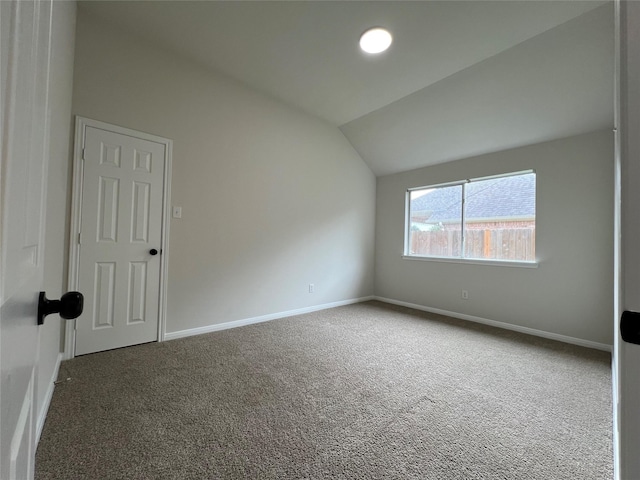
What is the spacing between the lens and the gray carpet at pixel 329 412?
4.10 feet

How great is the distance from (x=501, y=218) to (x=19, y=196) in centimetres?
419

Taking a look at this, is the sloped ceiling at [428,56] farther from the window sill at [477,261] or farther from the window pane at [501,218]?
the window sill at [477,261]

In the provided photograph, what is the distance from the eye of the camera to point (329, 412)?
162cm

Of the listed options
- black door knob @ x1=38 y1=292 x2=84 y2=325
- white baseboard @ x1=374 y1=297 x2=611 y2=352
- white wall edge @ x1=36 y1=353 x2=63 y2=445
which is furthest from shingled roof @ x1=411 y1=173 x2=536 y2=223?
white wall edge @ x1=36 y1=353 x2=63 y2=445

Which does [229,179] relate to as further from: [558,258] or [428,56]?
[558,258]

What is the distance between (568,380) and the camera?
6.84 feet

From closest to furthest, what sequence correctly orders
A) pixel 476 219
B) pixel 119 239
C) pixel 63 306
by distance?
pixel 63 306, pixel 119 239, pixel 476 219

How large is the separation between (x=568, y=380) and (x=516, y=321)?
1280 mm

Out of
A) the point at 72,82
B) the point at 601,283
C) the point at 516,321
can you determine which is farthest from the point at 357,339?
the point at 72,82

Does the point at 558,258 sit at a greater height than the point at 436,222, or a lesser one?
lesser

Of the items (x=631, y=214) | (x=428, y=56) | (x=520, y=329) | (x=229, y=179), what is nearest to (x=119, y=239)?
(x=229, y=179)

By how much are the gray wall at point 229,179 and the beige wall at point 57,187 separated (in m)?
0.38

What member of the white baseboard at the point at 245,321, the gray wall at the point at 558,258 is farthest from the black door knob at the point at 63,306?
the gray wall at the point at 558,258

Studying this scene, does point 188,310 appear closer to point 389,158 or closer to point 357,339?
point 357,339
